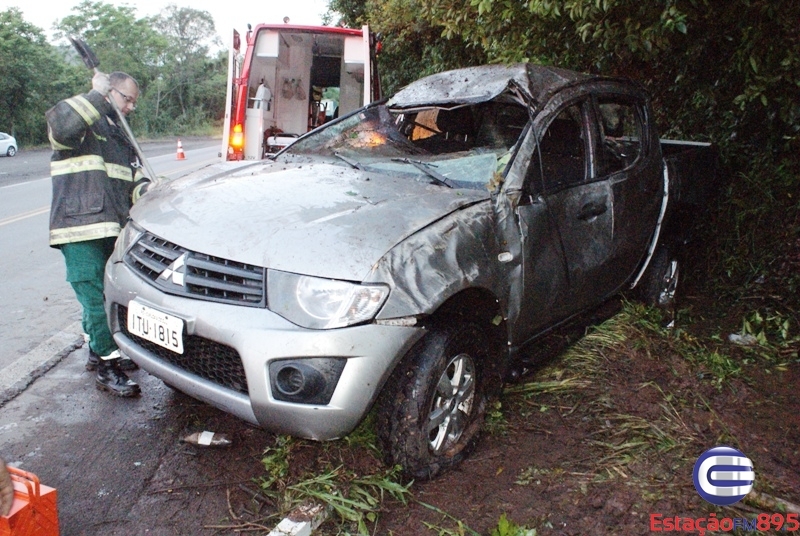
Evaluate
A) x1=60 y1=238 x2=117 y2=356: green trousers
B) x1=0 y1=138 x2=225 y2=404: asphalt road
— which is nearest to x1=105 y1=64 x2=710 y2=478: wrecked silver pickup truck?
x1=60 y1=238 x2=117 y2=356: green trousers

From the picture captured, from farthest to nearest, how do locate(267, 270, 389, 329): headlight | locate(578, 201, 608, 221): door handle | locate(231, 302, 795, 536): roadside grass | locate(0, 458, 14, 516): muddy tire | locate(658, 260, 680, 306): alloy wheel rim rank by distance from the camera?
locate(658, 260, 680, 306): alloy wheel rim
locate(578, 201, 608, 221): door handle
locate(231, 302, 795, 536): roadside grass
locate(267, 270, 389, 329): headlight
locate(0, 458, 14, 516): muddy tire

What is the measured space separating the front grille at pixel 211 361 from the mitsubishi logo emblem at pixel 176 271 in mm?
232

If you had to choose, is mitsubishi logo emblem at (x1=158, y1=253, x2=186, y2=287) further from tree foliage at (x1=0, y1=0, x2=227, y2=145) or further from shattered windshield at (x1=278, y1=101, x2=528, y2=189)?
tree foliage at (x1=0, y1=0, x2=227, y2=145)

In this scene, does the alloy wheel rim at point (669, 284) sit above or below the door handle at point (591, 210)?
below

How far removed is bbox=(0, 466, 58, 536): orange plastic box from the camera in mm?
1812

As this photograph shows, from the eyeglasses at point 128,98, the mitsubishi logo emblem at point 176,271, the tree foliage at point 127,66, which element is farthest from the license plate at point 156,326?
the tree foliage at point 127,66

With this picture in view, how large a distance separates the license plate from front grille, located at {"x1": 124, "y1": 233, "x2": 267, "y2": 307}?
0.34 feet

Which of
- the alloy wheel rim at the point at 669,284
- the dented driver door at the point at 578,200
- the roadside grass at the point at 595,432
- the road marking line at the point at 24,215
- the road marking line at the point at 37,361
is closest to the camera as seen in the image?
the roadside grass at the point at 595,432

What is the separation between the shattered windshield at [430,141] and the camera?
3123 mm

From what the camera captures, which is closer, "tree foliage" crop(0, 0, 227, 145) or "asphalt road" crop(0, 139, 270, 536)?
"asphalt road" crop(0, 139, 270, 536)

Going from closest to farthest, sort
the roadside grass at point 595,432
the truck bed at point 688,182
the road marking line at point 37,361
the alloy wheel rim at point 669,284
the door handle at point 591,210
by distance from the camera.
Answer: the roadside grass at point 595,432
the door handle at point 591,210
the road marking line at point 37,361
the truck bed at point 688,182
the alloy wheel rim at point 669,284

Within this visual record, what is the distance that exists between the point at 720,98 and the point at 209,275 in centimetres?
529

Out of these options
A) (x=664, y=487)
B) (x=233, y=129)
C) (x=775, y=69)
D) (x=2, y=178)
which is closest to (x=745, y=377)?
(x=664, y=487)

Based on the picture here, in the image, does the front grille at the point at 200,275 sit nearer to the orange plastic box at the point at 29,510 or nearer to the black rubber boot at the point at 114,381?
the orange plastic box at the point at 29,510
